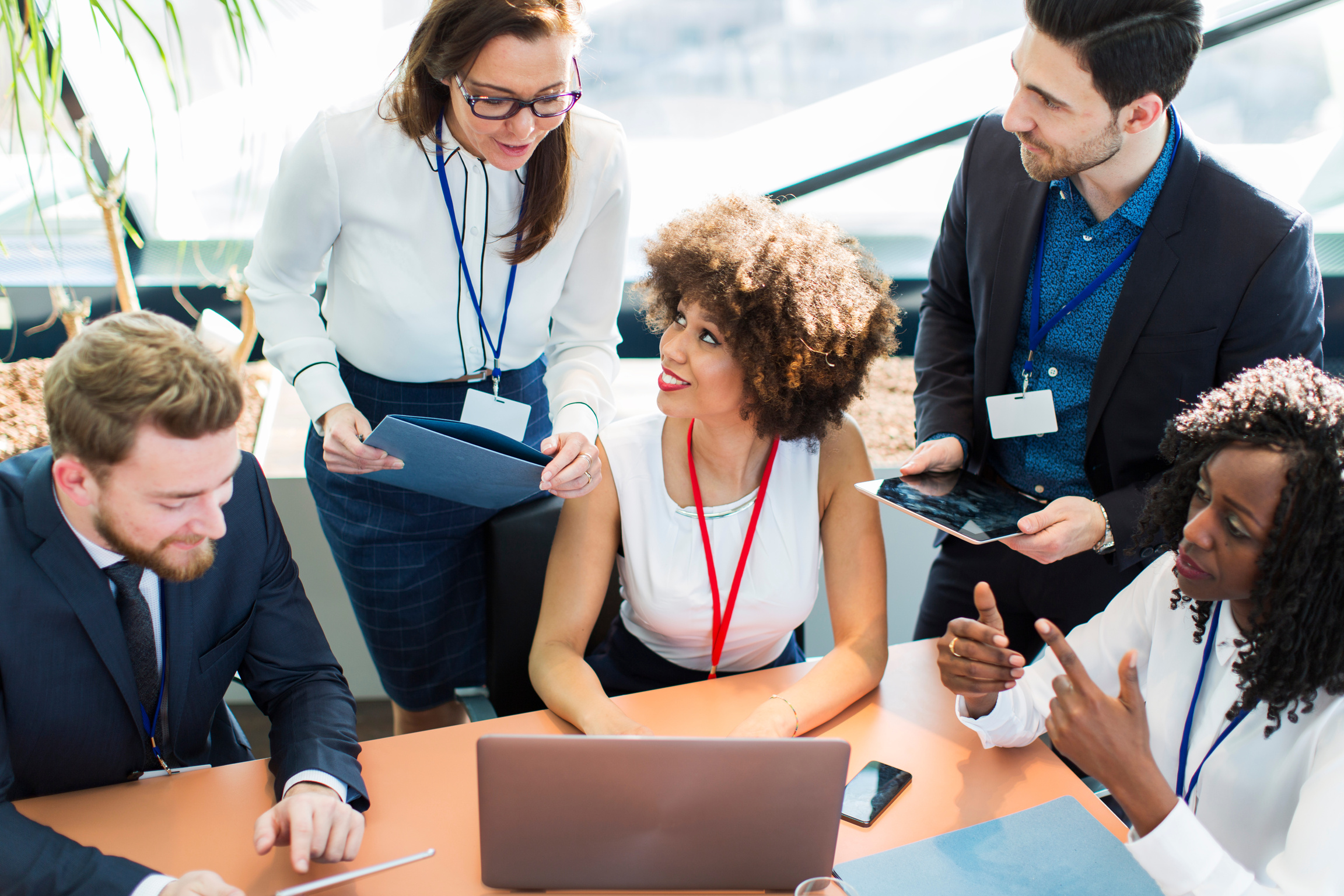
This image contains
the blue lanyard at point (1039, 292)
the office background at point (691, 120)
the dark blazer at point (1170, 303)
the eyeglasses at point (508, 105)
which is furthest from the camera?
the office background at point (691, 120)

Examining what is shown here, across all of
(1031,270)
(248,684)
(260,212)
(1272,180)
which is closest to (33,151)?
(260,212)

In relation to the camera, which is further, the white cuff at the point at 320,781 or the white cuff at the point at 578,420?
the white cuff at the point at 578,420

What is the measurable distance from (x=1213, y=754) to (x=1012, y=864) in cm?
38

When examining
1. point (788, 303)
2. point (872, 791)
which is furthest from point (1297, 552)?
point (788, 303)

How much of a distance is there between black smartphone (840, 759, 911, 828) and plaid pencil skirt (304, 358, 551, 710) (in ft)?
3.47

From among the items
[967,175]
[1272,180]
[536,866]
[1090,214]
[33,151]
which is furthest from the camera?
[1272,180]

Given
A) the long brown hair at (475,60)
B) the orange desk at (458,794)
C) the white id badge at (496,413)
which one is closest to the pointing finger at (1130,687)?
the orange desk at (458,794)

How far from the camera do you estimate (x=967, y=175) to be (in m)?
2.14

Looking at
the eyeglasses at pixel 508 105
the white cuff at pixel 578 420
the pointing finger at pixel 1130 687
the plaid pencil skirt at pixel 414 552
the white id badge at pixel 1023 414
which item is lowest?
the plaid pencil skirt at pixel 414 552

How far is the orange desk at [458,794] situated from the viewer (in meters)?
1.24

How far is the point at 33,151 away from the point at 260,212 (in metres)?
0.73

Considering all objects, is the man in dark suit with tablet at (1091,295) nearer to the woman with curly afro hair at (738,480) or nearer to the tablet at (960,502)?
the tablet at (960,502)

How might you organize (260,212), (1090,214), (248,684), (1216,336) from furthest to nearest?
(260,212) → (1090,214) → (1216,336) → (248,684)

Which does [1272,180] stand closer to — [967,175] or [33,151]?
[967,175]
